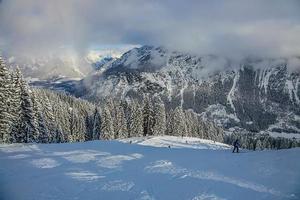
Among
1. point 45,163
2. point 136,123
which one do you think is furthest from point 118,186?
point 136,123

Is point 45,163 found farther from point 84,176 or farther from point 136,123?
point 136,123

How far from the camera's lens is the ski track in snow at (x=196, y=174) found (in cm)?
2650

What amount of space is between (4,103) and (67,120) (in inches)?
2325

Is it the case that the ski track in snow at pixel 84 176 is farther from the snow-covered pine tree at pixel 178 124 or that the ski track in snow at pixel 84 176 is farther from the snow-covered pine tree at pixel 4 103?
the snow-covered pine tree at pixel 178 124

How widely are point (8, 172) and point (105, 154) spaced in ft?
36.2

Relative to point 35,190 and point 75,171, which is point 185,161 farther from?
point 35,190

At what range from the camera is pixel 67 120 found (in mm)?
121188

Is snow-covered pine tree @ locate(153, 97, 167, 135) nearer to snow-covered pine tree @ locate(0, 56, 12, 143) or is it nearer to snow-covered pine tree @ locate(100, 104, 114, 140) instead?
snow-covered pine tree @ locate(100, 104, 114, 140)

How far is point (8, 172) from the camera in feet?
109

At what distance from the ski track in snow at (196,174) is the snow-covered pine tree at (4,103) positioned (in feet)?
111

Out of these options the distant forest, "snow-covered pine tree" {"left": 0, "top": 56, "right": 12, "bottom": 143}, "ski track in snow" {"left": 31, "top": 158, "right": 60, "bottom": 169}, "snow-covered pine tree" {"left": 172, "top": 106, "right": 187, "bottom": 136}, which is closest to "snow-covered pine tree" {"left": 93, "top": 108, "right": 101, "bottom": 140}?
the distant forest

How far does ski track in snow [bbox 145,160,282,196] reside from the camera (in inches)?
1043

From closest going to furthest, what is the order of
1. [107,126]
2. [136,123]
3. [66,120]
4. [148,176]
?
[148,176], [107,126], [136,123], [66,120]

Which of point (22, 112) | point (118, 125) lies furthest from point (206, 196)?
point (118, 125)
